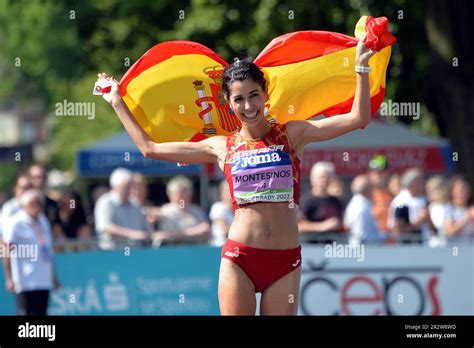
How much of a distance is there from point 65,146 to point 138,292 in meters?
48.1

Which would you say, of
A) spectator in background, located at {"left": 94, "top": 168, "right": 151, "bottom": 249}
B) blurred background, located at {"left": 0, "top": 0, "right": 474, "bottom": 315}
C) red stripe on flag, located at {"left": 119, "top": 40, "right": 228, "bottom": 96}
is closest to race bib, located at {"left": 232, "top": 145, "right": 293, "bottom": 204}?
red stripe on flag, located at {"left": 119, "top": 40, "right": 228, "bottom": 96}

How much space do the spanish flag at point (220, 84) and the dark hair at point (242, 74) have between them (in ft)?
2.98

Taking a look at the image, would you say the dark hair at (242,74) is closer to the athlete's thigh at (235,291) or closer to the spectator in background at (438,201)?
the athlete's thigh at (235,291)

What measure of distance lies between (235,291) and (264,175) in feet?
2.36

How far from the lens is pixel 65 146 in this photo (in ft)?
205

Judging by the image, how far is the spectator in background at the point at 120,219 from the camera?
15.3 m

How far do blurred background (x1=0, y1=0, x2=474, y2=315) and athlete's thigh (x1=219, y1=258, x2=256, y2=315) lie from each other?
6.42m

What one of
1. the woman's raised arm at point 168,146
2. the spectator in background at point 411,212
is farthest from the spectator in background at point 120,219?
the woman's raised arm at point 168,146

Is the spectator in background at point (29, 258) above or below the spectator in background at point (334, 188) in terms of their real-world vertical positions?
below

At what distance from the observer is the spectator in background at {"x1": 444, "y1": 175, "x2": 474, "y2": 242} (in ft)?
53.1

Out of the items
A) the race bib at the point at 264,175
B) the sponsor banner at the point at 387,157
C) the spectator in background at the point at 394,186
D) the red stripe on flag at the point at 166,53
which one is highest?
the sponsor banner at the point at 387,157

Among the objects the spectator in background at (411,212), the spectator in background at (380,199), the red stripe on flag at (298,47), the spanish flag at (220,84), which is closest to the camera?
the spanish flag at (220,84)

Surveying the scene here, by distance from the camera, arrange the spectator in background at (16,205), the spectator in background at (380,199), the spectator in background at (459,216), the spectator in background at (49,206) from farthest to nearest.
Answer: the spectator in background at (380,199) → the spectator in background at (459,216) → the spectator in background at (49,206) → the spectator in background at (16,205)
